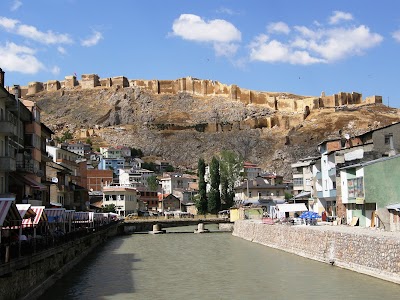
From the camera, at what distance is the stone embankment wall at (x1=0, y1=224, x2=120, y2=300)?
825 inches

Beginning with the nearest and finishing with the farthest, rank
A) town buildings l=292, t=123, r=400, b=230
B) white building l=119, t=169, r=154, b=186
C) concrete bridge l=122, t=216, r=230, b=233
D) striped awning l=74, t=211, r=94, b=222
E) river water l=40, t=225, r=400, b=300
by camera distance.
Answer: river water l=40, t=225, r=400, b=300 → town buildings l=292, t=123, r=400, b=230 → striped awning l=74, t=211, r=94, b=222 → concrete bridge l=122, t=216, r=230, b=233 → white building l=119, t=169, r=154, b=186

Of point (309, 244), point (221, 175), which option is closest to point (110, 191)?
point (221, 175)

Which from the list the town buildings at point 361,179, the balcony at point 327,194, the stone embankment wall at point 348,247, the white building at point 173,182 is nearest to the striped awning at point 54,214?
the stone embankment wall at point 348,247

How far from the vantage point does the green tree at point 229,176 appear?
117625 mm

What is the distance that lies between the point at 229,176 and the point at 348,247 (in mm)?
90103

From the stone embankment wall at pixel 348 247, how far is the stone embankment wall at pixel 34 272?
1704 centimetres

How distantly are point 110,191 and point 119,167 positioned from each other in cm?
7480

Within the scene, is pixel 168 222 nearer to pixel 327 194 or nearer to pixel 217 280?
pixel 327 194

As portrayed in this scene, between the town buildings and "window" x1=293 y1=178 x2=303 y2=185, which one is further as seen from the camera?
"window" x1=293 y1=178 x2=303 y2=185

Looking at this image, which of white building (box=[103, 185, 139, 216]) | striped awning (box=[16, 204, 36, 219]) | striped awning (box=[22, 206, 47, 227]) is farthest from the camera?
Result: white building (box=[103, 185, 139, 216])

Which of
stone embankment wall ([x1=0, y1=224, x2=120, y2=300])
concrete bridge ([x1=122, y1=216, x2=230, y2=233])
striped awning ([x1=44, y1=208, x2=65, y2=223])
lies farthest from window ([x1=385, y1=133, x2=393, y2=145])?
concrete bridge ([x1=122, y1=216, x2=230, y2=233])

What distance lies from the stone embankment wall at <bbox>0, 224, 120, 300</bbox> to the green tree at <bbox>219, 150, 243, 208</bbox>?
252ft

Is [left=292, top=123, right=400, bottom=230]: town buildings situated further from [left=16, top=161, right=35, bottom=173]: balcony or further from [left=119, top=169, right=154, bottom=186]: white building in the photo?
[left=119, top=169, right=154, bottom=186]: white building

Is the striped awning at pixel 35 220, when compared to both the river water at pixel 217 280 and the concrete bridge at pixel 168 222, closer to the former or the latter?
the river water at pixel 217 280
